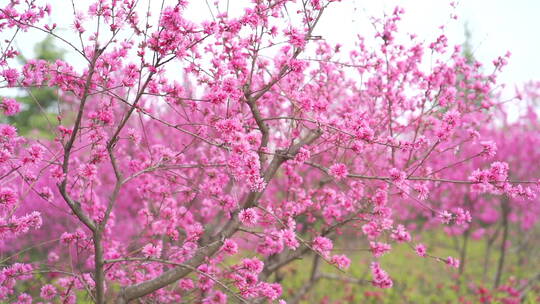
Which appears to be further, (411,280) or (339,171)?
(411,280)

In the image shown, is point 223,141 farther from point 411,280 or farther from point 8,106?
point 411,280

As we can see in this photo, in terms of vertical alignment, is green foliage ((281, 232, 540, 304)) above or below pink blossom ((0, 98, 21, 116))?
above

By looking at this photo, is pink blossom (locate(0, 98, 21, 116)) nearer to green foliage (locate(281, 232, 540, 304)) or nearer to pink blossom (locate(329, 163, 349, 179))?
pink blossom (locate(329, 163, 349, 179))

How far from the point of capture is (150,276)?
4215mm

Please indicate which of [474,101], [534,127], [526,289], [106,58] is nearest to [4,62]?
[106,58]

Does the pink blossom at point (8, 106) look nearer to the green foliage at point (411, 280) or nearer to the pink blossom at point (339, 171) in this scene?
the pink blossom at point (339, 171)

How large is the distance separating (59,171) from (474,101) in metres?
4.53

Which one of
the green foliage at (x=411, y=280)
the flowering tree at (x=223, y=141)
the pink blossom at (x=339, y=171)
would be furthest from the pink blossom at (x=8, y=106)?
the green foliage at (x=411, y=280)

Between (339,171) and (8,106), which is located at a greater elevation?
(8,106)

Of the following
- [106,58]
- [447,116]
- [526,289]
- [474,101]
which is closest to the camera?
[106,58]

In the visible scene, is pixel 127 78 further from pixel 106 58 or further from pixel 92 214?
pixel 92 214

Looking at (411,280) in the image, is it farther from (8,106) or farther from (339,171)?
(8,106)

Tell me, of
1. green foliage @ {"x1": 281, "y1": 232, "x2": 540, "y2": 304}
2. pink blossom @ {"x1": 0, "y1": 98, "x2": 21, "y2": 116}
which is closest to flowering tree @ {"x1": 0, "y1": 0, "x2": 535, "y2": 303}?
pink blossom @ {"x1": 0, "y1": 98, "x2": 21, "y2": 116}

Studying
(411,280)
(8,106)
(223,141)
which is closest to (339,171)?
(223,141)
